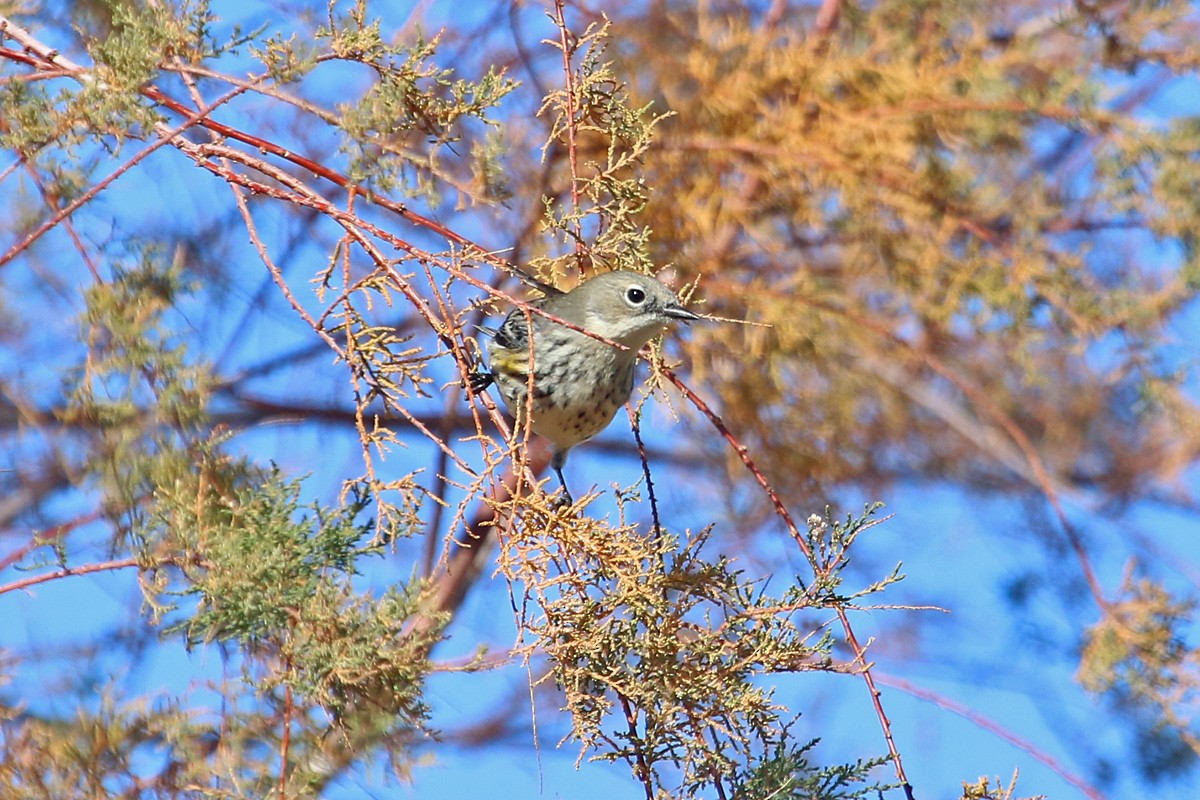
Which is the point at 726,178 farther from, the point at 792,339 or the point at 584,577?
the point at 584,577

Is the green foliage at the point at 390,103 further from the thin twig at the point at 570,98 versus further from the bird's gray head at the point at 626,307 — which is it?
the bird's gray head at the point at 626,307

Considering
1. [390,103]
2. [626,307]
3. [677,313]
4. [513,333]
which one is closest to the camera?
[390,103]

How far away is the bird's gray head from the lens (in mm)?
3717

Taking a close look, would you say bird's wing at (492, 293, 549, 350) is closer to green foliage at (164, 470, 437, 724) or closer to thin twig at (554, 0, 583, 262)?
thin twig at (554, 0, 583, 262)

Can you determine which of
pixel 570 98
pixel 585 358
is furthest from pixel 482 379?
pixel 570 98

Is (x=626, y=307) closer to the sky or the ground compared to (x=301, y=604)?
closer to the sky

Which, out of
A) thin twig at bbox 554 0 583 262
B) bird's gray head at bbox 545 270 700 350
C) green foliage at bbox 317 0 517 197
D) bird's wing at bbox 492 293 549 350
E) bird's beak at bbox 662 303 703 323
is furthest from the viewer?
bird's wing at bbox 492 293 549 350

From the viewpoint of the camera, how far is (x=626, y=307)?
385 cm

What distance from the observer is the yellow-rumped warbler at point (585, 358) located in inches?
149

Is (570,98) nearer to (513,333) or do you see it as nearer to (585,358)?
(585,358)

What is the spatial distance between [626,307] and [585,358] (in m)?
0.21

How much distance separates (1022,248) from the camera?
484 cm

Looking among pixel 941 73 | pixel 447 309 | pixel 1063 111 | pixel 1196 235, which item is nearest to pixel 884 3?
pixel 941 73

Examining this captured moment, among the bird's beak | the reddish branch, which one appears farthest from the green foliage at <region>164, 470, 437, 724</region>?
the bird's beak
